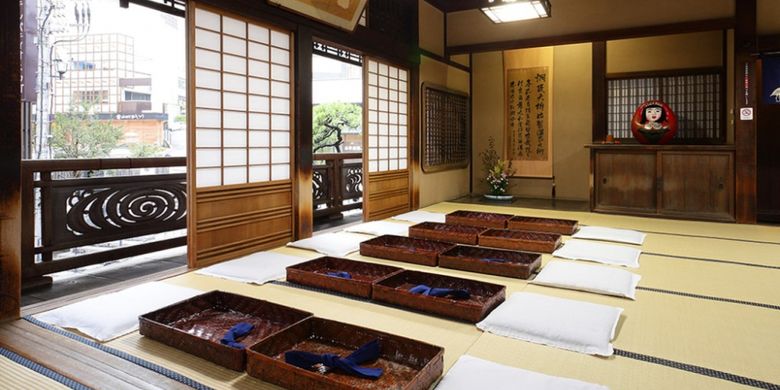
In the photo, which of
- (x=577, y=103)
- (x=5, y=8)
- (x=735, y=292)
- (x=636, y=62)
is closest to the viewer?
(x=5, y=8)

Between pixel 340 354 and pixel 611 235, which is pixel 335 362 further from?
pixel 611 235

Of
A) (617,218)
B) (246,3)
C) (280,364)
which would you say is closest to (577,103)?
(617,218)

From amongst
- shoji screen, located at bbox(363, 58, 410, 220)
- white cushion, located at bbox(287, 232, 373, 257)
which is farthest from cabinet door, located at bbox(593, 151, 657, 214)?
white cushion, located at bbox(287, 232, 373, 257)

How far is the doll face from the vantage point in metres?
5.69

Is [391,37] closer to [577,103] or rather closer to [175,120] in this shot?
[577,103]

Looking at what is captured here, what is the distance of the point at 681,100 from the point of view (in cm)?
621

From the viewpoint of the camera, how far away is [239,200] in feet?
12.5

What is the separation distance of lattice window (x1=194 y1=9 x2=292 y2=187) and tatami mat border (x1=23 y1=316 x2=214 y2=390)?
1.49 m

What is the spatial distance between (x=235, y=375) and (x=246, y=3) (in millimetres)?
2899

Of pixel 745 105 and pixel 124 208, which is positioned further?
pixel 745 105

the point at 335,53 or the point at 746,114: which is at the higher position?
the point at 335,53

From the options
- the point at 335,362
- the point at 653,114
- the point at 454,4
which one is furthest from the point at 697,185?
the point at 335,362

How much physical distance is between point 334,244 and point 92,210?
5.66ft

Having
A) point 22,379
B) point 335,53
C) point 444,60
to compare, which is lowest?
point 22,379
